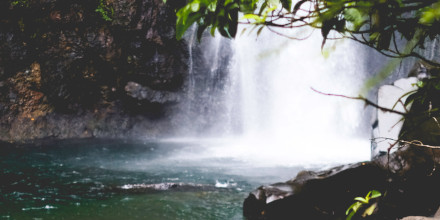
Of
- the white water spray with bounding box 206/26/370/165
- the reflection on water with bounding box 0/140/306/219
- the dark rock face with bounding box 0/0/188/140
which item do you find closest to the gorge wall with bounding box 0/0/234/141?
the dark rock face with bounding box 0/0/188/140

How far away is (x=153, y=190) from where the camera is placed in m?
5.74

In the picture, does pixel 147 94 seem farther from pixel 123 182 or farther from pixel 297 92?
pixel 123 182

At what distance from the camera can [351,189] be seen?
412cm

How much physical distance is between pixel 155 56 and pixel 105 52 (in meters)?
1.82

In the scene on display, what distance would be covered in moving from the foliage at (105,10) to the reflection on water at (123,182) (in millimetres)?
4689

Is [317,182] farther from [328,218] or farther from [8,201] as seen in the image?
[8,201]

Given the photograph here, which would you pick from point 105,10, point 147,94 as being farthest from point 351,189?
point 105,10

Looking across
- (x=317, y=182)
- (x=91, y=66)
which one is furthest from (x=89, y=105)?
(x=317, y=182)

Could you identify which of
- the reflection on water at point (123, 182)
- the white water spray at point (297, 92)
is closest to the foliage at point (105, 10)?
the reflection on water at point (123, 182)

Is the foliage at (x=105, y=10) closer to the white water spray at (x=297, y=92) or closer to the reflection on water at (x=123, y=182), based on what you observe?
the reflection on water at (x=123, y=182)

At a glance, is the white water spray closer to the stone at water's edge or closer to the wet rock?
the wet rock

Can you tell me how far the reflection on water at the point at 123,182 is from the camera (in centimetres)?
483

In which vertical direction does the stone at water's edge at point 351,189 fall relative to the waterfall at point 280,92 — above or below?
below

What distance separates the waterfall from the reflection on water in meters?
5.15
